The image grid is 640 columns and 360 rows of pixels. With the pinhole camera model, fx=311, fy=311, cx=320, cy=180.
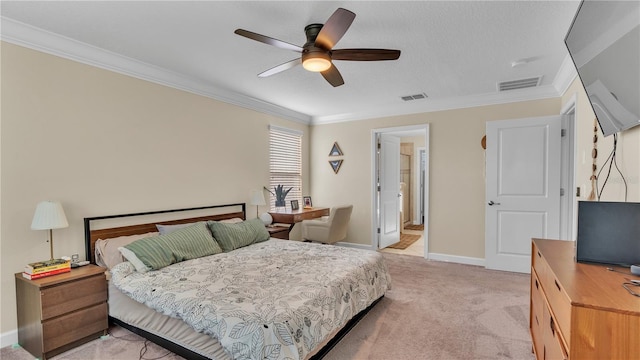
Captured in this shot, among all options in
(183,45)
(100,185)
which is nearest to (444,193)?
(183,45)

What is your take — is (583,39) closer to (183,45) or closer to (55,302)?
(183,45)

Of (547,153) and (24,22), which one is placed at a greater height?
(24,22)

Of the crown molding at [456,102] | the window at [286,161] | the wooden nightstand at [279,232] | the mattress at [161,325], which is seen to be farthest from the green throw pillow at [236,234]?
the crown molding at [456,102]

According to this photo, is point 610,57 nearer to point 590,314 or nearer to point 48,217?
point 590,314

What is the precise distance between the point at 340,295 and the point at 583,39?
2150 mm

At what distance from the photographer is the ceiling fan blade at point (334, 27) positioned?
5.83 feet

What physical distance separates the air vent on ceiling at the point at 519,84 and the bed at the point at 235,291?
8.73ft

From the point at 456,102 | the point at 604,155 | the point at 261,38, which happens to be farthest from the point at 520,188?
the point at 261,38

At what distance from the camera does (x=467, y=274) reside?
399 centimetres

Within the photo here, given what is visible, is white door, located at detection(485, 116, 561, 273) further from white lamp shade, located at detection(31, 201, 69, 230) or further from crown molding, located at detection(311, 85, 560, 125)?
white lamp shade, located at detection(31, 201, 69, 230)

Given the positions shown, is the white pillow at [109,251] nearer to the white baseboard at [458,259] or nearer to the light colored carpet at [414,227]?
the white baseboard at [458,259]

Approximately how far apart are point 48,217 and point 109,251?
20.8 inches

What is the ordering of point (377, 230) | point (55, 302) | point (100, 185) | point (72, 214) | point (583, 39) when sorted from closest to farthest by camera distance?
point (583, 39) → point (55, 302) → point (72, 214) → point (100, 185) → point (377, 230)

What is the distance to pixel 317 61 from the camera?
223 centimetres
